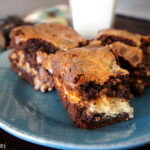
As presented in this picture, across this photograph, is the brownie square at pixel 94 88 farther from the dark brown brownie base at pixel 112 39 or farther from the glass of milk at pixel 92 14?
the glass of milk at pixel 92 14

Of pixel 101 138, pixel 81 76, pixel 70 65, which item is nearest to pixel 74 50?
pixel 70 65

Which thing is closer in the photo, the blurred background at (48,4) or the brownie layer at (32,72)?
the brownie layer at (32,72)

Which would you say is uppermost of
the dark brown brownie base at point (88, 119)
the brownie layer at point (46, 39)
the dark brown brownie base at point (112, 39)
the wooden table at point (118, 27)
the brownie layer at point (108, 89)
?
the brownie layer at point (46, 39)

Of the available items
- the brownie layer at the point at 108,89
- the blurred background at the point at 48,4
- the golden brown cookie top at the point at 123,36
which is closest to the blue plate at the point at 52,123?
the brownie layer at the point at 108,89

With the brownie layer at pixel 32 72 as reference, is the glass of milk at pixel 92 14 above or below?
above

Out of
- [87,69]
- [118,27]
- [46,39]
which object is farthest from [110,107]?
[118,27]

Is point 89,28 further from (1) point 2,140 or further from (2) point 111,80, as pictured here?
(1) point 2,140

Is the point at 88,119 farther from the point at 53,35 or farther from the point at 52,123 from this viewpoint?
the point at 53,35

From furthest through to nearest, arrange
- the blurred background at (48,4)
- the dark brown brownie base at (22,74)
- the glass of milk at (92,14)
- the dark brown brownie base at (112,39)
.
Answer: the blurred background at (48,4), the glass of milk at (92,14), the dark brown brownie base at (22,74), the dark brown brownie base at (112,39)
